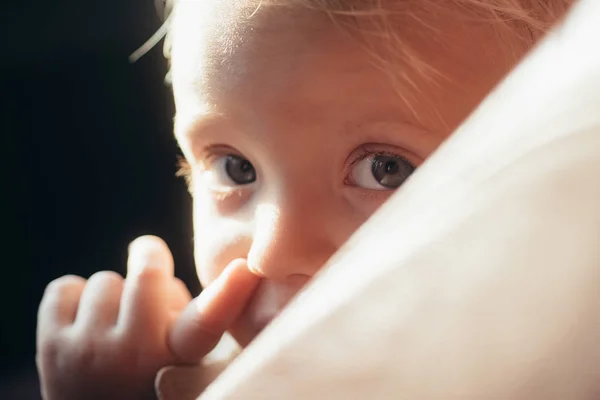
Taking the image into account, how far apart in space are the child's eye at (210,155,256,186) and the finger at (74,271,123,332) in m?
0.11

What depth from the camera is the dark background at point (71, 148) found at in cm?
81

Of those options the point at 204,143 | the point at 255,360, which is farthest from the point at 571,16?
the point at 204,143

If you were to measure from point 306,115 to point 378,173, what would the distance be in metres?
0.06

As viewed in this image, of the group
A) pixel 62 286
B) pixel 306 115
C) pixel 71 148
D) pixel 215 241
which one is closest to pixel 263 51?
pixel 306 115

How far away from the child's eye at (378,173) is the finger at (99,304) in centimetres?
20

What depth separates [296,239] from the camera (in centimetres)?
46

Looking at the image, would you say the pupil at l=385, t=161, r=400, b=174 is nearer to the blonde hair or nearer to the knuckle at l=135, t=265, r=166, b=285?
the blonde hair

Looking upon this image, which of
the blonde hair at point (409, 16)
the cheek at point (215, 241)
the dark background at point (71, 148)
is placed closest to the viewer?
the blonde hair at point (409, 16)

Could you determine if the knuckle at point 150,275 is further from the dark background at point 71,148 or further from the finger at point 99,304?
the dark background at point 71,148

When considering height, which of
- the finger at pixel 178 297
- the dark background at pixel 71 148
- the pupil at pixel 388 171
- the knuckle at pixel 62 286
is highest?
the dark background at pixel 71 148

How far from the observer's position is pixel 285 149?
0.46 meters

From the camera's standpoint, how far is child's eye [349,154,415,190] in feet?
1.55

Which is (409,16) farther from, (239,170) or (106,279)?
(106,279)

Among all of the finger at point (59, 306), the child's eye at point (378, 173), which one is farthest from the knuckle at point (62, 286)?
the child's eye at point (378, 173)
